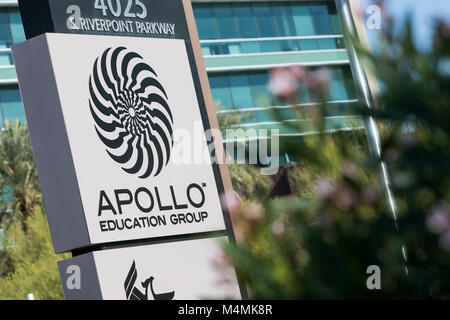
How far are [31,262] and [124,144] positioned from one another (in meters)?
17.1

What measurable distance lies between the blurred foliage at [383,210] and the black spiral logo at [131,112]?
5020mm

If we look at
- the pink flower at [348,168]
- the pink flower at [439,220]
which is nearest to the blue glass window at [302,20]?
the pink flower at [348,168]

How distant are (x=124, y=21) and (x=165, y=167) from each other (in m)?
1.49

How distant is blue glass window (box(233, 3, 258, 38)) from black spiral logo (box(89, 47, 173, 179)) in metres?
32.1

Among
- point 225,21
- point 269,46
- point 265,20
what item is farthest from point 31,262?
point 265,20

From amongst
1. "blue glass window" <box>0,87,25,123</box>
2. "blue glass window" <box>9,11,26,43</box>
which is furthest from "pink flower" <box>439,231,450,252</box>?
"blue glass window" <box>9,11,26,43</box>

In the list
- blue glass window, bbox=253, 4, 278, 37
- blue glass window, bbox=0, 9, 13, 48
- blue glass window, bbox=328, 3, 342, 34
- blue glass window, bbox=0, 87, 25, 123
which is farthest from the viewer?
blue glass window, bbox=328, 3, 342, 34

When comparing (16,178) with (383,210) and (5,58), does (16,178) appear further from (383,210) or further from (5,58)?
(383,210)

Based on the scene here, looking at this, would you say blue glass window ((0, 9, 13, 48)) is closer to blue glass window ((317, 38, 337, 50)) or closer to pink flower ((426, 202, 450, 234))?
blue glass window ((317, 38, 337, 50))

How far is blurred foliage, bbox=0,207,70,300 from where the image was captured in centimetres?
2156

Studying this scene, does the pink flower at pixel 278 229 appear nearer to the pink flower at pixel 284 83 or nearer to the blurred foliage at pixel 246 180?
the pink flower at pixel 284 83

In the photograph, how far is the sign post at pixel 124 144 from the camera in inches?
271

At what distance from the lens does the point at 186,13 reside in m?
8.60

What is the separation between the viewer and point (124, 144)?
24.3 ft
